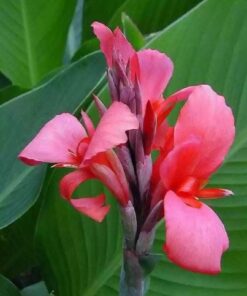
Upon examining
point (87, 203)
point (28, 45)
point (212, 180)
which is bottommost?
point (212, 180)

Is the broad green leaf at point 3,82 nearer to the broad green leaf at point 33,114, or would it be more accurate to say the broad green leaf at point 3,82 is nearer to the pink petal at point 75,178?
the broad green leaf at point 33,114

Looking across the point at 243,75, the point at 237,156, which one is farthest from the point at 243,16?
the point at 237,156

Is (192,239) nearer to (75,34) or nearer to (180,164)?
(180,164)

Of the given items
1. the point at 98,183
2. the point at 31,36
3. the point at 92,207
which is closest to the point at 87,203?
the point at 92,207

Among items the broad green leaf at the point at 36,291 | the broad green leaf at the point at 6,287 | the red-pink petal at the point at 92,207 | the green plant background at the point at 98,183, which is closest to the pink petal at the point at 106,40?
the red-pink petal at the point at 92,207

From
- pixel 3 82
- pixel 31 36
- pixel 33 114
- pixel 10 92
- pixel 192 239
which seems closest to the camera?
pixel 192 239

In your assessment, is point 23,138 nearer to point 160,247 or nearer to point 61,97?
point 61,97
